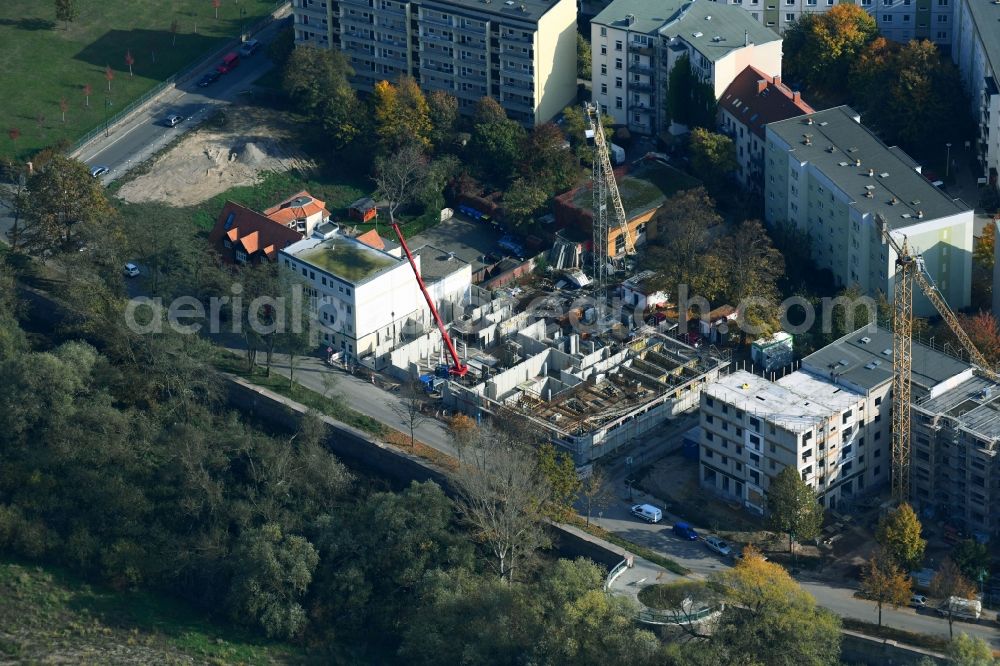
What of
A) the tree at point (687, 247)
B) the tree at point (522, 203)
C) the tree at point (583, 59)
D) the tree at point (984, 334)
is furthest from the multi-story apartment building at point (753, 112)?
the tree at point (984, 334)

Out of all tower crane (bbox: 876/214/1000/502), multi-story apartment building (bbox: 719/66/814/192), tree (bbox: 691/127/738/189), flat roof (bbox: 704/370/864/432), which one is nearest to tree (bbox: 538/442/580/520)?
flat roof (bbox: 704/370/864/432)

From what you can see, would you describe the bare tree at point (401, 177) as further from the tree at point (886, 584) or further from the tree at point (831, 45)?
the tree at point (886, 584)

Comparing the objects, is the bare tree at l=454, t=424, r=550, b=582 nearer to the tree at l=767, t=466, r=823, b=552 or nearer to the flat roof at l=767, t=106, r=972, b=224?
the tree at l=767, t=466, r=823, b=552

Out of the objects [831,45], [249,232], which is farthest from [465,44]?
[831,45]

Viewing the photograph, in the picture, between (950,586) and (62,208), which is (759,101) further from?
(62,208)

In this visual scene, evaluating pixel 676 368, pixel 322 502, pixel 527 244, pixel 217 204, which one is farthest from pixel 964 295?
pixel 217 204
